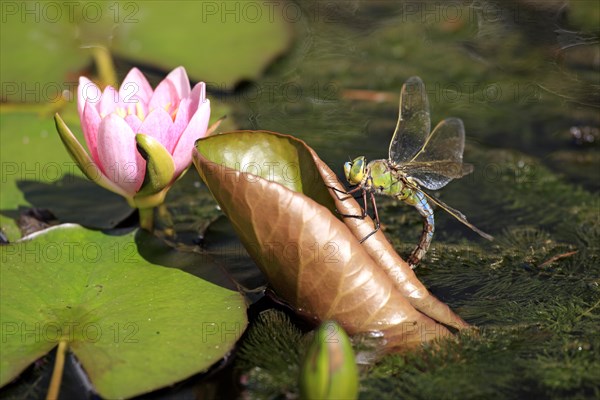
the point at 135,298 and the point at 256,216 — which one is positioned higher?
the point at 256,216

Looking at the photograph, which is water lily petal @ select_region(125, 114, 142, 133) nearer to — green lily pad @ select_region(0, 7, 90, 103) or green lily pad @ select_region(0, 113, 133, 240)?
green lily pad @ select_region(0, 113, 133, 240)

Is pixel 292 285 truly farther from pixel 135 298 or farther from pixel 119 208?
pixel 119 208

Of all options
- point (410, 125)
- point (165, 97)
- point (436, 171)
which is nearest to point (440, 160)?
point (436, 171)

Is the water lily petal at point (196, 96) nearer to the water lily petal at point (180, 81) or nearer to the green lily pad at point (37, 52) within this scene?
the water lily petal at point (180, 81)

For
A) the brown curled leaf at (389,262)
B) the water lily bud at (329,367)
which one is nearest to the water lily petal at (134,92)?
the brown curled leaf at (389,262)

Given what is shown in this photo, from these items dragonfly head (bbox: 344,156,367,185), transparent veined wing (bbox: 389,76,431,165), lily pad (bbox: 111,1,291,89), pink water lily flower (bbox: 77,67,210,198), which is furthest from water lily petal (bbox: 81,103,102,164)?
lily pad (bbox: 111,1,291,89)

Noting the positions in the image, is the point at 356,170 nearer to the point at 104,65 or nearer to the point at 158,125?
the point at 158,125

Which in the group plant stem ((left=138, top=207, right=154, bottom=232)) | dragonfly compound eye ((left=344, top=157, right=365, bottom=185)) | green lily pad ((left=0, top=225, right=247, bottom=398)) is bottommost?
green lily pad ((left=0, top=225, right=247, bottom=398))

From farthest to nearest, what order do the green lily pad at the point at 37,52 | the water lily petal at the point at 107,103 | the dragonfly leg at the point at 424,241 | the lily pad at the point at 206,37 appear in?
the lily pad at the point at 206,37
the green lily pad at the point at 37,52
the dragonfly leg at the point at 424,241
the water lily petal at the point at 107,103

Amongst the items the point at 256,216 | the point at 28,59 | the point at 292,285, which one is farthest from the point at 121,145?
the point at 28,59
